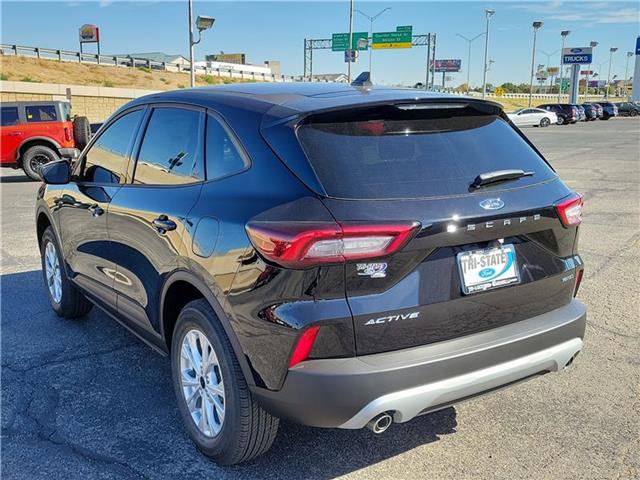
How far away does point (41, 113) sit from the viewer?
15750 millimetres

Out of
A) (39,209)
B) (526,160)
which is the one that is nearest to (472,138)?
(526,160)

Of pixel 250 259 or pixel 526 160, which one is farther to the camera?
pixel 526 160

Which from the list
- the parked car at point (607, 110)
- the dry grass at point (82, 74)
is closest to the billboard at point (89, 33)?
the dry grass at point (82, 74)

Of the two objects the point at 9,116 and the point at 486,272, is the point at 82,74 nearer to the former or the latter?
the point at 9,116

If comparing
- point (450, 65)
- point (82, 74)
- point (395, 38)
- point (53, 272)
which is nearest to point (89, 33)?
point (82, 74)

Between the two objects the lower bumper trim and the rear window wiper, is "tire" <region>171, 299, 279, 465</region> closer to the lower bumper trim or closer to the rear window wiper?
the lower bumper trim

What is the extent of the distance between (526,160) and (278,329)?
157 cm

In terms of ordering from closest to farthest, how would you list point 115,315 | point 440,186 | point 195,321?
1. point 440,186
2. point 195,321
3. point 115,315

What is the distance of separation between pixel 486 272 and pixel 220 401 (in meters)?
1.39

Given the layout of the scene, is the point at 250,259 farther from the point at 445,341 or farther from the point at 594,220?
the point at 594,220

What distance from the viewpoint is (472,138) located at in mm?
2982

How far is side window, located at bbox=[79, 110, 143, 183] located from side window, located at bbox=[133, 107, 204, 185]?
0.24m

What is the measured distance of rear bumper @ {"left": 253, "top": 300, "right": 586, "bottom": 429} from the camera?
2.41 metres

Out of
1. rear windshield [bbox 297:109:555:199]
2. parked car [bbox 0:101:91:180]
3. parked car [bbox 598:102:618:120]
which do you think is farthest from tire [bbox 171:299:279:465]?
parked car [bbox 598:102:618:120]
